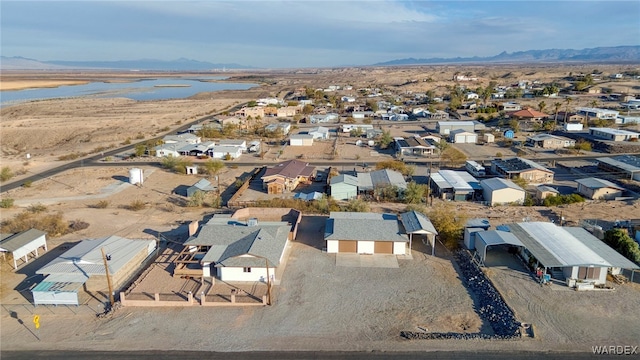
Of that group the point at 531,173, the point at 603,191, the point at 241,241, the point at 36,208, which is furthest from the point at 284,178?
the point at 603,191

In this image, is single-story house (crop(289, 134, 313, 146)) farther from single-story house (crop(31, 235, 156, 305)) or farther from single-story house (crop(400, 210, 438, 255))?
single-story house (crop(31, 235, 156, 305))

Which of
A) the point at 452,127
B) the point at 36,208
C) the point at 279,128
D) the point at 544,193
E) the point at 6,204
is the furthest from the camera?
the point at 279,128

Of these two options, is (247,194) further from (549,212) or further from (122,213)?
(549,212)

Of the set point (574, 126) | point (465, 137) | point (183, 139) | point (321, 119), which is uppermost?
point (574, 126)

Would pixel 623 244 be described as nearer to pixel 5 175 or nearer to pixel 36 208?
pixel 36 208

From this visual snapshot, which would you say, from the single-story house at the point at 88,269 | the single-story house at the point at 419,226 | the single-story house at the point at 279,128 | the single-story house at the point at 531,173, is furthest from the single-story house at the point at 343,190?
the single-story house at the point at 279,128

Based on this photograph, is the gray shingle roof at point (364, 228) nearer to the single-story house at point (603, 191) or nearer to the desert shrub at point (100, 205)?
the single-story house at point (603, 191)
